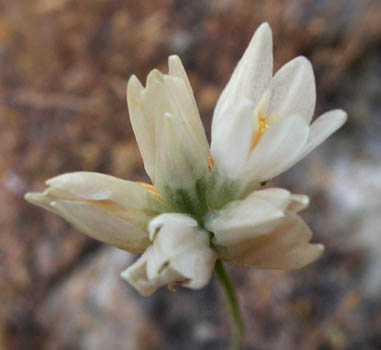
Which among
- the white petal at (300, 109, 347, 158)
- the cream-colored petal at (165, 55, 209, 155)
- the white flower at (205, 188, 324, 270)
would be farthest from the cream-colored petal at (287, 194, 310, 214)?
the cream-colored petal at (165, 55, 209, 155)

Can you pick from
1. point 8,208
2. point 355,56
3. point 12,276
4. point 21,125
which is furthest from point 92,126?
point 355,56

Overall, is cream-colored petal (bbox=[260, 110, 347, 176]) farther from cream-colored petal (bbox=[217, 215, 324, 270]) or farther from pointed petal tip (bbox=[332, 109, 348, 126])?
cream-colored petal (bbox=[217, 215, 324, 270])

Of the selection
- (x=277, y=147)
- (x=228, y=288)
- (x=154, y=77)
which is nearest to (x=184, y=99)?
(x=154, y=77)

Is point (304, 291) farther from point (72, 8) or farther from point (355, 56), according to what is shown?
point (72, 8)

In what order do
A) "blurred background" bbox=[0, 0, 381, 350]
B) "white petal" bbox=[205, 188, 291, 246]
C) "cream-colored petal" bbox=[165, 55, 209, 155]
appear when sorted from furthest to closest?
"blurred background" bbox=[0, 0, 381, 350] → "cream-colored petal" bbox=[165, 55, 209, 155] → "white petal" bbox=[205, 188, 291, 246]

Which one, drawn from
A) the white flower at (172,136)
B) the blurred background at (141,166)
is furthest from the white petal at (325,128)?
the blurred background at (141,166)

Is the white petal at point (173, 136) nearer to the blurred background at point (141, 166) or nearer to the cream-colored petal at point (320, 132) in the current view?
the cream-colored petal at point (320, 132)

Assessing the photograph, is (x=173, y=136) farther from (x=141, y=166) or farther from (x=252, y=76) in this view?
(x=141, y=166)
